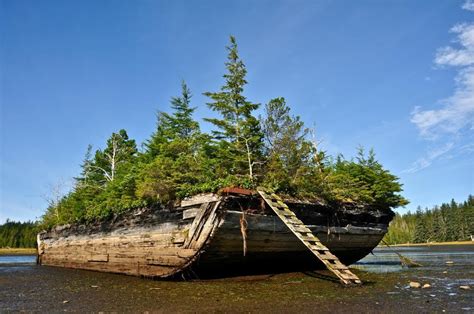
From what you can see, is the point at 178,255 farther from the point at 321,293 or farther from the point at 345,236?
Answer: the point at 345,236

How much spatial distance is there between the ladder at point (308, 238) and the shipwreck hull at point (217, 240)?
61 cm

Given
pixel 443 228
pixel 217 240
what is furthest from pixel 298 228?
pixel 443 228

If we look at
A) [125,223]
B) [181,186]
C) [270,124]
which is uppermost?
[270,124]

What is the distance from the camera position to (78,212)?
17.8 meters

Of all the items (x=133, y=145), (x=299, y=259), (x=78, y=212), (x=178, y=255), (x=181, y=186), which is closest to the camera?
(x=178, y=255)

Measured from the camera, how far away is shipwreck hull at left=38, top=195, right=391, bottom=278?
10.2 meters

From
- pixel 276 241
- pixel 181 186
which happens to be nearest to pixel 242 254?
pixel 276 241

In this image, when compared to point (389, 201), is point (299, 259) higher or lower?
lower

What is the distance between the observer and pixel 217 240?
10.2 m

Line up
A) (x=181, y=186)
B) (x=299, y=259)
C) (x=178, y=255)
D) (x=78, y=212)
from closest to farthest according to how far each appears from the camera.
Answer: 1. (x=178, y=255)
2. (x=181, y=186)
3. (x=299, y=259)
4. (x=78, y=212)

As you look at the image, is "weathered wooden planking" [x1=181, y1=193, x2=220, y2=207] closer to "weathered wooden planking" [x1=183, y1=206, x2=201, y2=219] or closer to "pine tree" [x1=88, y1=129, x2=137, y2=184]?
"weathered wooden planking" [x1=183, y1=206, x2=201, y2=219]

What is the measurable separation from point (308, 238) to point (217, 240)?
268 cm

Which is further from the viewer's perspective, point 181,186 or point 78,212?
point 78,212

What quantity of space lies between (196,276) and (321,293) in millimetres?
4686
